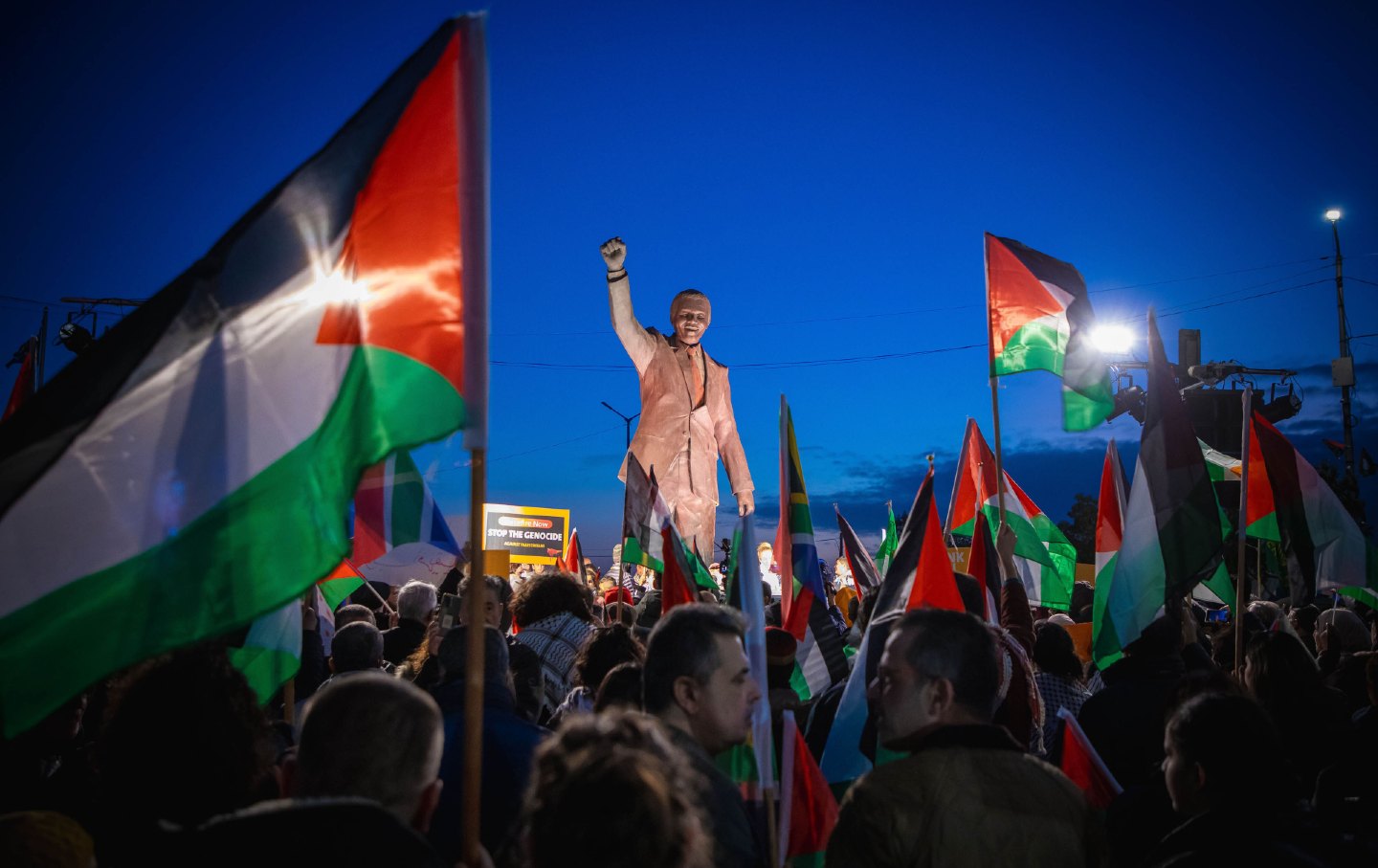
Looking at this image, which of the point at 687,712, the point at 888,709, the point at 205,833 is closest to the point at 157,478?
the point at 205,833

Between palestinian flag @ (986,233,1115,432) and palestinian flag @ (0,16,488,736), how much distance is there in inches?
187

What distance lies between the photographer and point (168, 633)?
278cm

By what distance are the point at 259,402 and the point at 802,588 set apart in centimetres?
351

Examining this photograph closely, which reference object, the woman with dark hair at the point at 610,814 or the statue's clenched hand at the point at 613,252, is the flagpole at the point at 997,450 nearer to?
the statue's clenched hand at the point at 613,252

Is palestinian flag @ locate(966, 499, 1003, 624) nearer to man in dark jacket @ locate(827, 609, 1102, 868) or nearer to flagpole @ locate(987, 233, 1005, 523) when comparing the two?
flagpole @ locate(987, 233, 1005, 523)

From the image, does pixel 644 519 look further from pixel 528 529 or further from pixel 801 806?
pixel 528 529

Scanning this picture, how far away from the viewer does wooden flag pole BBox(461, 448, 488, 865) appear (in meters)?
2.45

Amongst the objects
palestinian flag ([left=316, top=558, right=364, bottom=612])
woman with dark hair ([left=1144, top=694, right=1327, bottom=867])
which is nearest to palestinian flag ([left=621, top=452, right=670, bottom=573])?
palestinian flag ([left=316, top=558, right=364, bottom=612])

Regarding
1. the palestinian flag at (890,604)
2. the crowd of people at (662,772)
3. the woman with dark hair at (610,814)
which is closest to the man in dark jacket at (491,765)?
the crowd of people at (662,772)

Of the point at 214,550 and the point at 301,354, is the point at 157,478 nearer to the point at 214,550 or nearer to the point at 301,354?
the point at 214,550

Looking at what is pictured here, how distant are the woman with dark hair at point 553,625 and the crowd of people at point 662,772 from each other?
0.71m

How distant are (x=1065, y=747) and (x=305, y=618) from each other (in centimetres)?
475

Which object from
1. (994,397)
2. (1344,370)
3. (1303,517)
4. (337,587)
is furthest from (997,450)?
(1344,370)

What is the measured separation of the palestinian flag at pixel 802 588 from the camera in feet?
18.7
